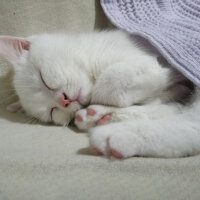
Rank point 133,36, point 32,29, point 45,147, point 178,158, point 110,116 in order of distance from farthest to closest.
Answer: point 32,29, point 133,36, point 110,116, point 45,147, point 178,158

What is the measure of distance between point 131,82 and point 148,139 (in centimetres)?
23

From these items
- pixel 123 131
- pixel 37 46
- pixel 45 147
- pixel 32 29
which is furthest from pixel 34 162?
pixel 32 29

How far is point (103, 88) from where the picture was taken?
1001 millimetres

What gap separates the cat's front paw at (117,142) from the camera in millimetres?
785

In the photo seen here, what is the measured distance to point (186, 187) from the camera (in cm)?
69

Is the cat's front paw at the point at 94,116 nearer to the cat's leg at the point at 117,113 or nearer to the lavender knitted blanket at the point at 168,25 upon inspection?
the cat's leg at the point at 117,113

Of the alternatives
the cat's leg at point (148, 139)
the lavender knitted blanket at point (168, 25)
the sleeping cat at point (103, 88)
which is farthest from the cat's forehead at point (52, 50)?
the cat's leg at point (148, 139)

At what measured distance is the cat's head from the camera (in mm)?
1055

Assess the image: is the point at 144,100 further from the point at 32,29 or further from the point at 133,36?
the point at 32,29

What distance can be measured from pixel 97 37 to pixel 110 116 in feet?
1.12

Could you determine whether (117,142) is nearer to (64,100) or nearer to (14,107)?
(64,100)

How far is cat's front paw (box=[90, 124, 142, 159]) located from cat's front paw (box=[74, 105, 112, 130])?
0.14m

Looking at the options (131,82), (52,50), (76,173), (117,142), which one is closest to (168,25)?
(131,82)

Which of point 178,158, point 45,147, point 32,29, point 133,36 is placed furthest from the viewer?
point 32,29
